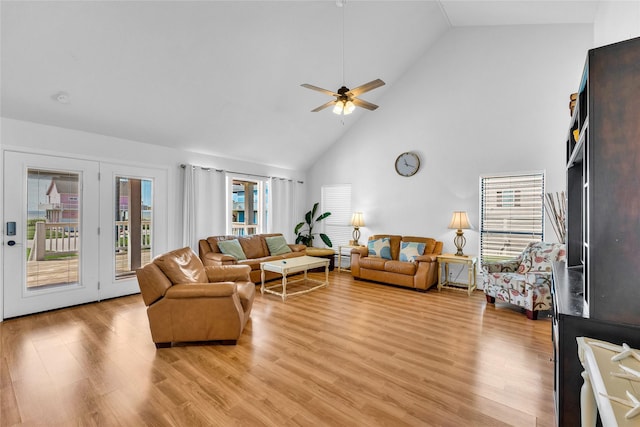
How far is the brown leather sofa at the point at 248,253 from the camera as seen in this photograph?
496cm

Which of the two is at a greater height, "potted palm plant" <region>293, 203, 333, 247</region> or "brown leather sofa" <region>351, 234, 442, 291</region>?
"potted palm plant" <region>293, 203, 333, 247</region>

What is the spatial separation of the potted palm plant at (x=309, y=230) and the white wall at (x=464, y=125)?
101 cm

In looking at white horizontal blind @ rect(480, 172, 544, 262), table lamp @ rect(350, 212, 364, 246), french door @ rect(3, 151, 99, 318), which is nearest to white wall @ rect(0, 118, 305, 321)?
french door @ rect(3, 151, 99, 318)

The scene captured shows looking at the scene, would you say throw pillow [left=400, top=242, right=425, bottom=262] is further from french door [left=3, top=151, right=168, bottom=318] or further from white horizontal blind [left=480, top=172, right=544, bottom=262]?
french door [left=3, top=151, right=168, bottom=318]

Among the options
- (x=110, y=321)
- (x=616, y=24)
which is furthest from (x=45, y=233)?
(x=616, y=24)

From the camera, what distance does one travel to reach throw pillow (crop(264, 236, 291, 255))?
609 centimetres

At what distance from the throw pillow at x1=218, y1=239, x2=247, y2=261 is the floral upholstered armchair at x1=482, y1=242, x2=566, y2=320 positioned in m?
4.14

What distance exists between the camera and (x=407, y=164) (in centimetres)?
588

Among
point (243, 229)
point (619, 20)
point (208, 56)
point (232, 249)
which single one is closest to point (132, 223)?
point (232, 249)

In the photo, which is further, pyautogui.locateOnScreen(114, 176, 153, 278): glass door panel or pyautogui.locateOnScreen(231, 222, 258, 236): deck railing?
pyautogui.locateOnScreen(231, 222, 258, 236): deck railing

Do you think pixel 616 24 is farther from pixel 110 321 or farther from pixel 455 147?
pixel 110 321

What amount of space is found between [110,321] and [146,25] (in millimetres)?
3472

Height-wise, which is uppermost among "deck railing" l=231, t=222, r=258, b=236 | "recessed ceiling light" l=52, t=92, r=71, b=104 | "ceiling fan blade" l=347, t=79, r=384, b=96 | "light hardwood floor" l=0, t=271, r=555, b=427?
"recessed ceiling light" l=52, t=92, r=71, b=104

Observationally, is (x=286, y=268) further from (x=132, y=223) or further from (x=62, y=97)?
(x=62, y=97)
